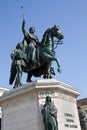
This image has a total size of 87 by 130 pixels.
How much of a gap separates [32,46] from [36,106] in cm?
378

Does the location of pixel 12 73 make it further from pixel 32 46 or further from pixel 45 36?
pixel 45 36

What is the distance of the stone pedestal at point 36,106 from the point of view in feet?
33.1

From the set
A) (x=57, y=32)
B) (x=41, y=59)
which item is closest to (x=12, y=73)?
(x=41, y=59)

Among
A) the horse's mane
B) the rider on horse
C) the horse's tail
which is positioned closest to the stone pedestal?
the horse's tail

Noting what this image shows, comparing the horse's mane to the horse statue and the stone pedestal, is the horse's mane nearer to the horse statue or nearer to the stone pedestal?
the horse statue

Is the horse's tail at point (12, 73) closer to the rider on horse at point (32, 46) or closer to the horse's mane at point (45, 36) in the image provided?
the rider on horse at point (32, 46)

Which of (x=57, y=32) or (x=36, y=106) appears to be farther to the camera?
(x=57, y=32)

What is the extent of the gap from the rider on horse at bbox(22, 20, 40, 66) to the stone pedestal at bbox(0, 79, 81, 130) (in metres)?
2.12

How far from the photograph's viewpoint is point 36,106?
400 inches

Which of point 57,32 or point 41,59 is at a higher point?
point 57,32

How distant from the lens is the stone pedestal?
10.1 meters

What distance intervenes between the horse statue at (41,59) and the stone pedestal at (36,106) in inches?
54.1

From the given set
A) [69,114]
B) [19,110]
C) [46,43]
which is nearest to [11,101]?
[19,110]

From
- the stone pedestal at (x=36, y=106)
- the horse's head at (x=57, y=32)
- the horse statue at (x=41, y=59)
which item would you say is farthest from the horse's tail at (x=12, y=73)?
the horse's head at (x=57, y=32)
